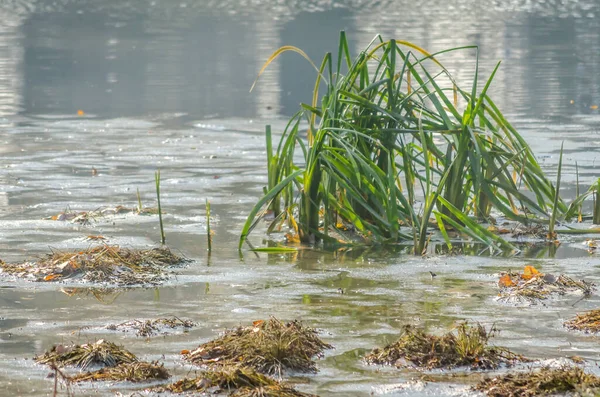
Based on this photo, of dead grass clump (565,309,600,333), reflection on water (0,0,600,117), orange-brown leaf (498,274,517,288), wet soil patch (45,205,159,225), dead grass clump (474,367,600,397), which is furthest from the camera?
reflection on water (0,0,600,117)

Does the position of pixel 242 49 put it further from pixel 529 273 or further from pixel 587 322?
pixel 587 322

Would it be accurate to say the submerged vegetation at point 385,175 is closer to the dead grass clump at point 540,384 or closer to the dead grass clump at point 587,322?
the dead grass clump at point 587,322

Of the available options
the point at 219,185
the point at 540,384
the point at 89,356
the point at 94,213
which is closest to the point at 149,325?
the point at 89,356

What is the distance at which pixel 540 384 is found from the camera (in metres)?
4.02

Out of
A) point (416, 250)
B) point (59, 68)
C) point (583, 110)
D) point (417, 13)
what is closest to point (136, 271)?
point (416, 250)

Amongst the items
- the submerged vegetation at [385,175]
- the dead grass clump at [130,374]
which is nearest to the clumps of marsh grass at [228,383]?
the dead grass clump at [130,374]

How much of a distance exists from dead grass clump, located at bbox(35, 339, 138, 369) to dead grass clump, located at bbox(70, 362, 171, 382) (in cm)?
11

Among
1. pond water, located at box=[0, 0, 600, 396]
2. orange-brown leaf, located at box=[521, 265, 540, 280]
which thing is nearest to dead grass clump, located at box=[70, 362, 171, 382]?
pond water, located at box=[0, 0, 600, 396]

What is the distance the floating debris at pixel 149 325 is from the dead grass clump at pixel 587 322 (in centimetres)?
163

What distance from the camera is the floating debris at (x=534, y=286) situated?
555cm

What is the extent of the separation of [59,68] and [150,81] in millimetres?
3174

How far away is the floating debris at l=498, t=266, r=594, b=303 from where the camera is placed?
Answer: 18.2 feet

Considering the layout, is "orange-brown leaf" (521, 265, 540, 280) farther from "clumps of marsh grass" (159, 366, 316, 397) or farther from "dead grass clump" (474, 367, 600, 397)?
"clumps of marsh grass" (159, 366, 316, 397)

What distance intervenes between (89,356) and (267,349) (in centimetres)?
67
